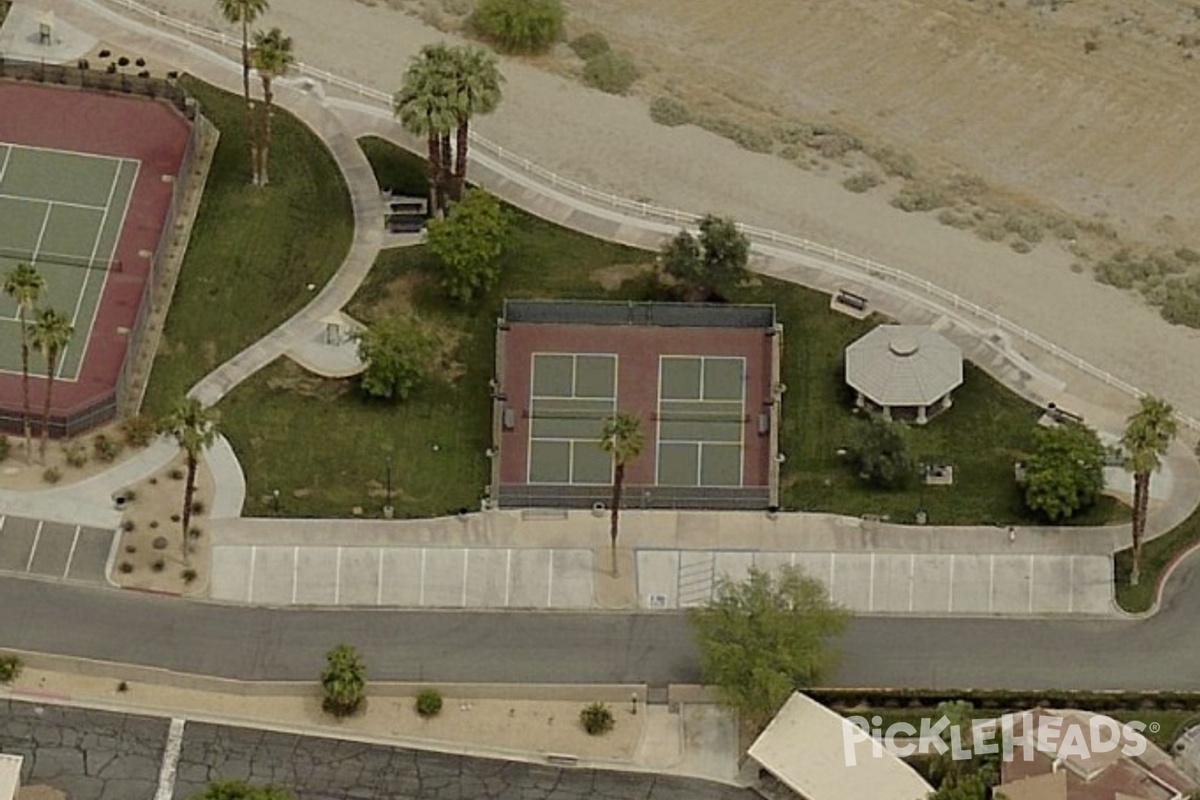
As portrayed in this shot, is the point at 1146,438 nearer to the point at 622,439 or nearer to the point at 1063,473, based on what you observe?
the point at 1063,473

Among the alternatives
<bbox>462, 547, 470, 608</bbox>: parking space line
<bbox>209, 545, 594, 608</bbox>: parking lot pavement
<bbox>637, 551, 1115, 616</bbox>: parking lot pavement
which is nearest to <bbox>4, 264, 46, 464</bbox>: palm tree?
<bbox>209, 545, 594, 608</bbox>: parking lot pavement

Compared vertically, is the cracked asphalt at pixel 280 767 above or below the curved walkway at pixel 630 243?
below

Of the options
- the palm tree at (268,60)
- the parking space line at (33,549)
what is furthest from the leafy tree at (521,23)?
the parking space line at (33,549)

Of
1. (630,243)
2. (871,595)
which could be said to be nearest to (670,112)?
(630,243)

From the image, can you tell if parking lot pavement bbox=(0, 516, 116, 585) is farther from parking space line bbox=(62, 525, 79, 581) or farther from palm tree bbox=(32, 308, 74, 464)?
palm tree bbox=(32, 308, 74, 464)

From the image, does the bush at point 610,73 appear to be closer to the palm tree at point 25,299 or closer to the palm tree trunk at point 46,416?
the palm tree at point 25,299

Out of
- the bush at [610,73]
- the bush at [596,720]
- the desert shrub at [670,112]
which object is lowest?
the bush at [596,720]

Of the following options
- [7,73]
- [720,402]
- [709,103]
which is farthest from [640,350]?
[7,73]
